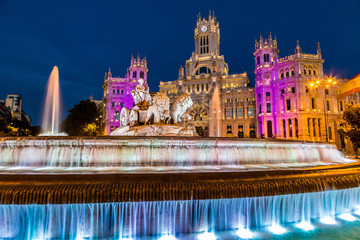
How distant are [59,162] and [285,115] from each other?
5325cm

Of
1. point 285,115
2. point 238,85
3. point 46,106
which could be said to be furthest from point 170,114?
point 238,85

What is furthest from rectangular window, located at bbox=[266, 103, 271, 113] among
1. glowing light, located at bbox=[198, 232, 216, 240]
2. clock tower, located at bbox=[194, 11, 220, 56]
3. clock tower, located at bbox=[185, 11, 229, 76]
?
glowing light, located at bbox=[198, 232, 216, 240]

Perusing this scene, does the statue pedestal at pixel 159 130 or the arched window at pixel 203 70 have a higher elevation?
the arched window at pixel 203 70

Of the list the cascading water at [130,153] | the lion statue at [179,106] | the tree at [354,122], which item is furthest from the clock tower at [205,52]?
the cascading water at [130,153]

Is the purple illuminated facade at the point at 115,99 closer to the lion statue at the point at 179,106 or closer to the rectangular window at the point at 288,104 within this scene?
the rectangular window at the point at 288,104

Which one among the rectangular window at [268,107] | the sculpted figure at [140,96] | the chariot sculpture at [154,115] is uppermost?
the rectangular window at [268,107]

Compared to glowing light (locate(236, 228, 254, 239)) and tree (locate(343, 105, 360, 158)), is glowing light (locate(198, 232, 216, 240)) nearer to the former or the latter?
glowing light (locate(236, 228, 254, 239))

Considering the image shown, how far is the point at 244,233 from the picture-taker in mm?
5898

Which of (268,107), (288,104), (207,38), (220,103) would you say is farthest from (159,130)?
(207,38)

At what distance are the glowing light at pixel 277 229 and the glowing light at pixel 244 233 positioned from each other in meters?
0.71

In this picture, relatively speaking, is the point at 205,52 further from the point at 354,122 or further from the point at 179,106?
the point at 179,106

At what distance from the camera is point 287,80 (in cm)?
5266

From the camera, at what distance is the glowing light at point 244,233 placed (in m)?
5.73

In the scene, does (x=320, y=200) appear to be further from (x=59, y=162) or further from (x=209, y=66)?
(x=209, y=66)
